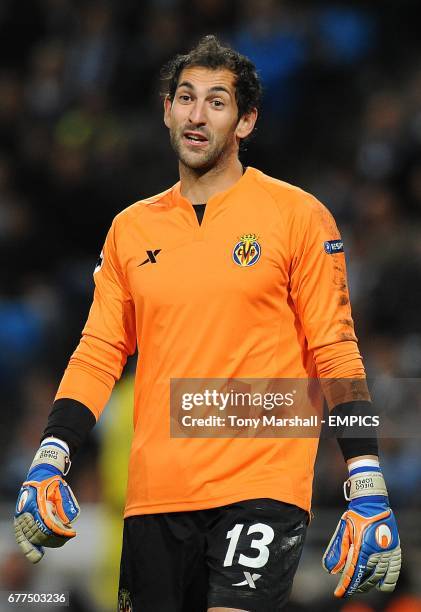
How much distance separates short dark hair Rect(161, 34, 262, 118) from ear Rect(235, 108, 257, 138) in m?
0.02

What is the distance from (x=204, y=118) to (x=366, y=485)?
1.51 m

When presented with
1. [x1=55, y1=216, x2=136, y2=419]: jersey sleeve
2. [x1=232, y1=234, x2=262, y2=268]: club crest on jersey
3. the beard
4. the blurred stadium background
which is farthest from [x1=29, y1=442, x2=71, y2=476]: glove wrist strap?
the blurred stadium background

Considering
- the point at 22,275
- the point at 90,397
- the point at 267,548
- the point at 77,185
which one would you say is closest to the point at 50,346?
the point at 22,275

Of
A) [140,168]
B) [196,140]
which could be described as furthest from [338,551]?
[140,168]

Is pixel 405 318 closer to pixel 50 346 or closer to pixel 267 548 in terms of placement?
pixel 50 346

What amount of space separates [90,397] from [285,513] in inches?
34.8

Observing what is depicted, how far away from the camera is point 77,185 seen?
10172 mm

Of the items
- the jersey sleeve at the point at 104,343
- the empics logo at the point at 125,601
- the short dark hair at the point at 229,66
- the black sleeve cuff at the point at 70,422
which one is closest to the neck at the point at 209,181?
the short dark hair at the point at 229,66

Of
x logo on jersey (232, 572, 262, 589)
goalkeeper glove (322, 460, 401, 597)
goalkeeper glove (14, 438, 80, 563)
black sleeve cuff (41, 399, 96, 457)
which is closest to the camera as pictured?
goalkeeper glove (322, 460, 401, 597)

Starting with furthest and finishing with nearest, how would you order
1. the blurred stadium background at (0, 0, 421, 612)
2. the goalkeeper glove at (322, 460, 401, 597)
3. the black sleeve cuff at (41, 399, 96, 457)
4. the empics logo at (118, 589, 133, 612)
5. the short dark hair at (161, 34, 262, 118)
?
the blurred stadium background at (0, 0, 421, 612) → the short dark hair at (161, 34, 262, 118) → the black sleeve cuff at (41, 399, 96, 457) → the empics logo at (118, 589, 133, 612) → the goalkeeper glove at (322, 460, 401, 597)

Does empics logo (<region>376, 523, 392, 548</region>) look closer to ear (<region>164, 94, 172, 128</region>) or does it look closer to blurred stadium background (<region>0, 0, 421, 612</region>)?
ear (<region>164, 94, 172, 128</region>)

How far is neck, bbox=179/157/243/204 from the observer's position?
472 centimetres

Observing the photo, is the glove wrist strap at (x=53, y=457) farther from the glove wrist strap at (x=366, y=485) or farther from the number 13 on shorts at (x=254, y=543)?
the glove wrist strap at (x=366, y=485)

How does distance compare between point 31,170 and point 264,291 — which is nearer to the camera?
point 264,291
